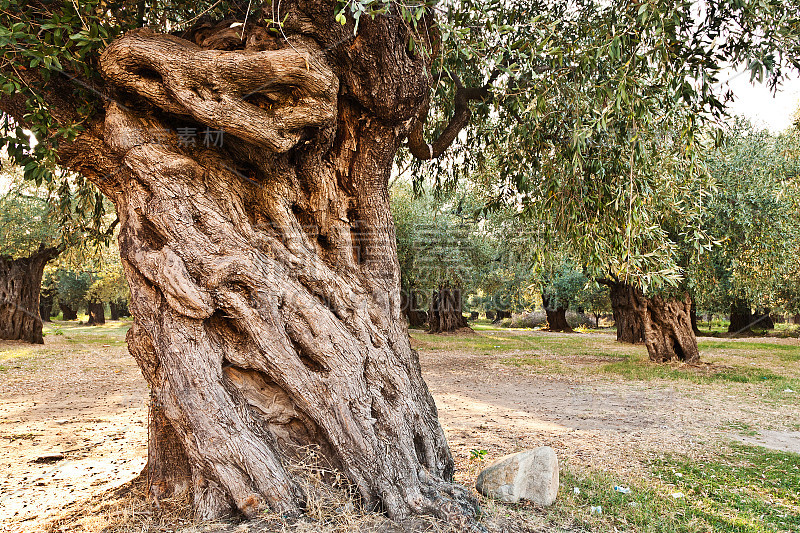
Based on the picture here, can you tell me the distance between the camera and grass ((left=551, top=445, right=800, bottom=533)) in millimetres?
4242

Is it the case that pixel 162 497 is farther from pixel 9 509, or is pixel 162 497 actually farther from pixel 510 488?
pixel 510 488

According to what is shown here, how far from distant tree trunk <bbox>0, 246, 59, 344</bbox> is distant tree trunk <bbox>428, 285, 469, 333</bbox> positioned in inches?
757

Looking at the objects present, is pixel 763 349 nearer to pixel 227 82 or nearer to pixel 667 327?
pixel 667 327

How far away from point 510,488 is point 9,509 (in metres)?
4.68

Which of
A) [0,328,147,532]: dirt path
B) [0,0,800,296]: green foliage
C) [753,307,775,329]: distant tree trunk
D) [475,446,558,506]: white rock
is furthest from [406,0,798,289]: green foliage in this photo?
[753,307,775,329]: distant tree trunk

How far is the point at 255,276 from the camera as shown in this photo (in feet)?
12.5

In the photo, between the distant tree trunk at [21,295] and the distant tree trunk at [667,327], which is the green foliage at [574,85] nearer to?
the distant tree trunk at [667,327]

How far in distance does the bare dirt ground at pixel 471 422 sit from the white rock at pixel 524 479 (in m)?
0.49

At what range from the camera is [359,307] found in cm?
434

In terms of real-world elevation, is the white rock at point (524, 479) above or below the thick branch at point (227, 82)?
below

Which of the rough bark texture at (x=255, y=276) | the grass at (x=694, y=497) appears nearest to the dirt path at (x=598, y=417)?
the grass at (x=694, y=497)

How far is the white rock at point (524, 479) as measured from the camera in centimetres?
450

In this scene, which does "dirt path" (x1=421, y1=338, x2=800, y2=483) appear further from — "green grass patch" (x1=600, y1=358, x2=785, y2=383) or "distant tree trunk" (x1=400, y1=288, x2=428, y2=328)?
"distant tree trunk" (x1=400, y1=288, x2=428, y2=328)

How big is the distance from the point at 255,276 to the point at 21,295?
67.3 feet
